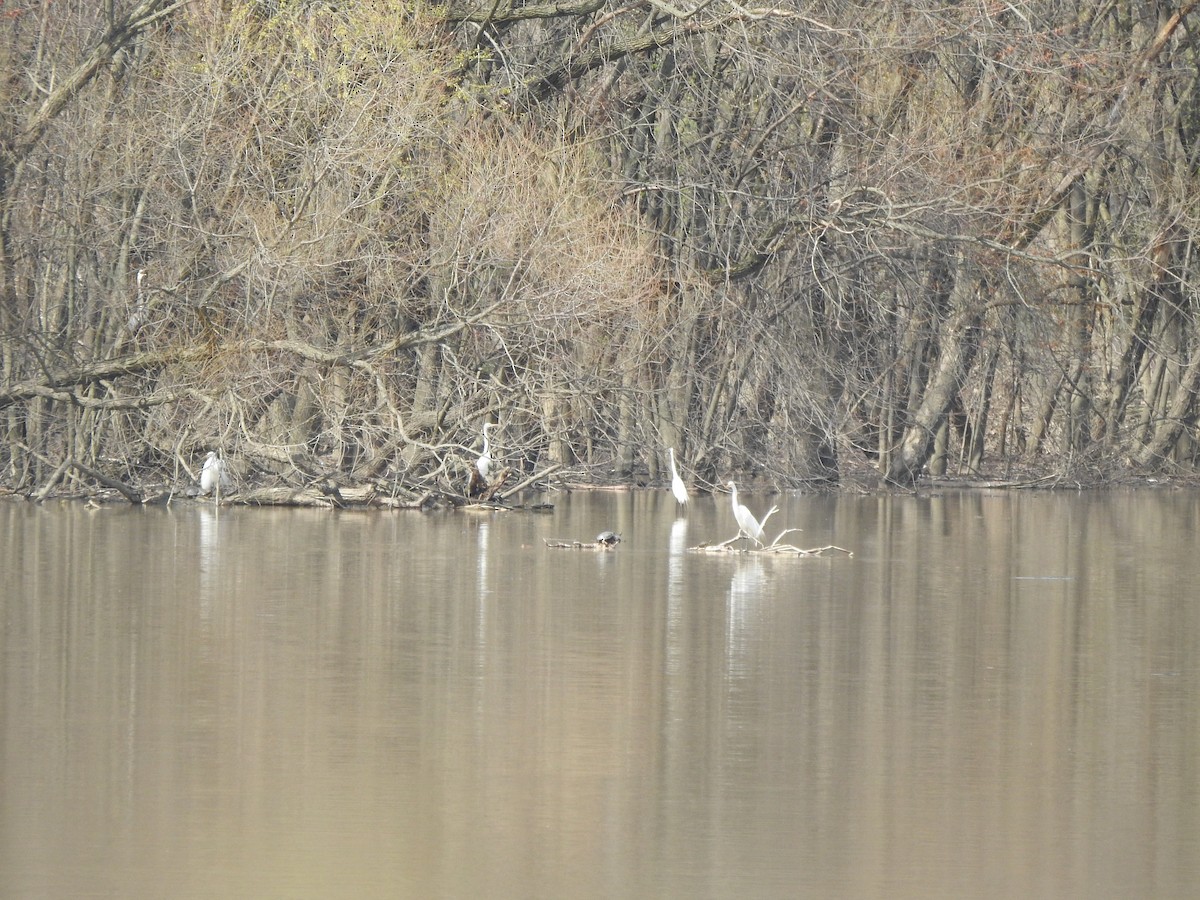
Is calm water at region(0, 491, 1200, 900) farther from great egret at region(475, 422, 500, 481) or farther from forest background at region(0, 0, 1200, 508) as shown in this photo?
forest background at region(0, 0, 1200, 508)

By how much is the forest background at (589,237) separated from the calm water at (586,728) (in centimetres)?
Answer: 582

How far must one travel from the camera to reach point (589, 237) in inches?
942

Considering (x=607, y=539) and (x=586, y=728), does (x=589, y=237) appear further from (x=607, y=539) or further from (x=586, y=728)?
(x=586, y=728)

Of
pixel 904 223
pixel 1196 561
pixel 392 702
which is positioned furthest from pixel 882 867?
pixel 904 223

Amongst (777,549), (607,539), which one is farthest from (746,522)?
(607,539)

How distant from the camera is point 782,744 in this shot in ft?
30.3

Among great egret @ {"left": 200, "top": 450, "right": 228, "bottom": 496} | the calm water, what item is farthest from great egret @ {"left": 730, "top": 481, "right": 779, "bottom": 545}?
great egret @ {"left": 200, "top": 450, "right": 228, "bottom": 496}

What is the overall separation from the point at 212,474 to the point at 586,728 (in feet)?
49.0

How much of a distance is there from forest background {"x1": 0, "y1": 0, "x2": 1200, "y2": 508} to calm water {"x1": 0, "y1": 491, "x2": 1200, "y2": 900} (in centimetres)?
582

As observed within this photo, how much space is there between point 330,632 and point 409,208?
39.0 ft

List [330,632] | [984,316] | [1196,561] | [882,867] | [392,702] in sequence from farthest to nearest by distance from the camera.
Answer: [984,316] < [1196,561] < [330,632] < [392,702] < [882,867]

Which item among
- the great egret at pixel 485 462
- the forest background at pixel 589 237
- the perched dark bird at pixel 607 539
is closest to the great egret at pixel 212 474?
the forest background at pixel 589 237

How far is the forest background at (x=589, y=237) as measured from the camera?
22.8 m

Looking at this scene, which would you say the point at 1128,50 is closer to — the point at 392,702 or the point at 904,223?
the point at 904,223
